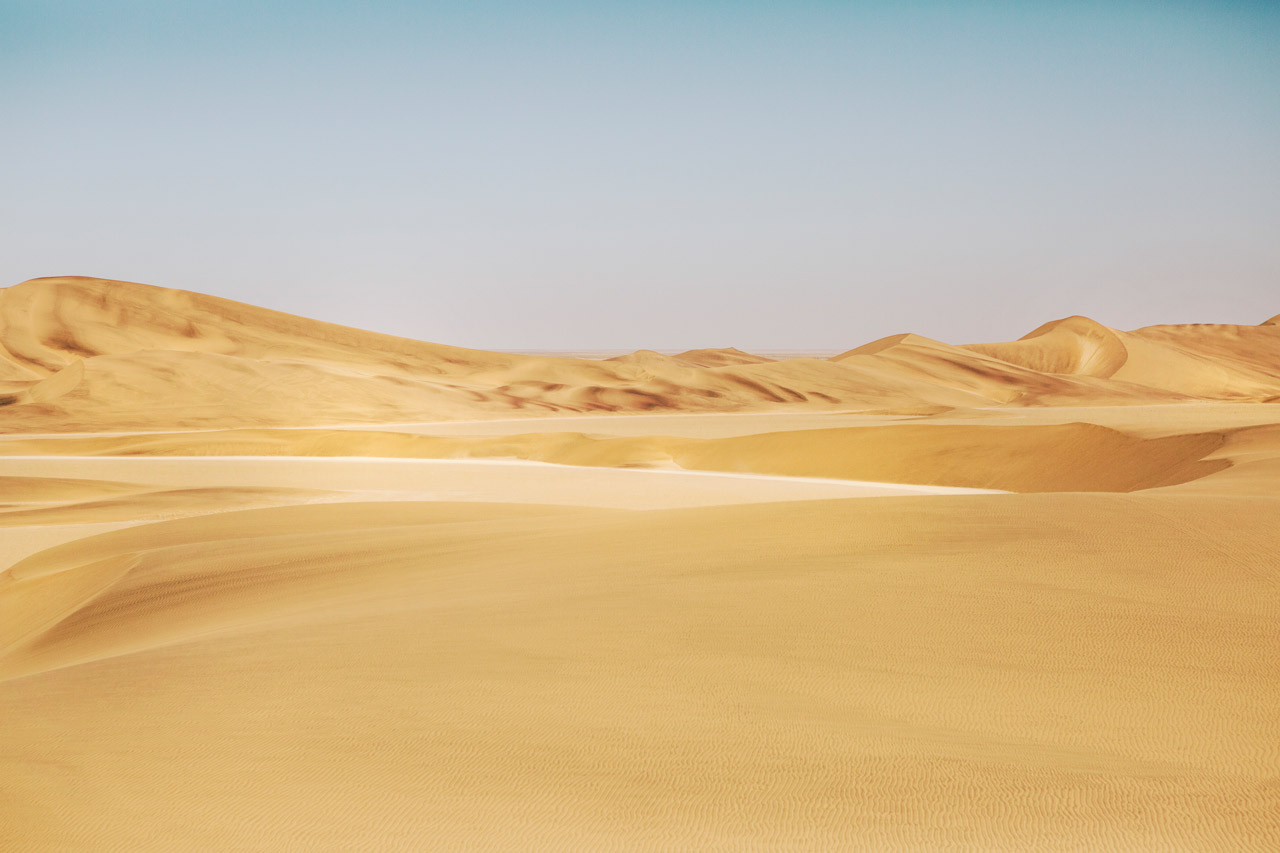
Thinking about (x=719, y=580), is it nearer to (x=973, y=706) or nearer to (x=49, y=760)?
(x=973, y=706)

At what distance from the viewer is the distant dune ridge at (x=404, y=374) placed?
172 ft

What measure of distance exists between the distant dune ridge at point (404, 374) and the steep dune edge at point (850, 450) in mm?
17401

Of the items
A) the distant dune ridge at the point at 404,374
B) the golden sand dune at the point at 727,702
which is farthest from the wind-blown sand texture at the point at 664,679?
the distant dune ridge at the point at 404,374

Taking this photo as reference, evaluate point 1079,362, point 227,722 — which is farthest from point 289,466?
point 1079,362

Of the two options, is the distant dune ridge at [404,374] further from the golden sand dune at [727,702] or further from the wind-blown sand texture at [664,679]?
the golden sand dune at [727,702]

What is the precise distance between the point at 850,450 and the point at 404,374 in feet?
186

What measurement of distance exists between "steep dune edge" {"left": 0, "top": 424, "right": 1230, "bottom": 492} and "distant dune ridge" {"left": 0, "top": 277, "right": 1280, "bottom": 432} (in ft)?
57.1

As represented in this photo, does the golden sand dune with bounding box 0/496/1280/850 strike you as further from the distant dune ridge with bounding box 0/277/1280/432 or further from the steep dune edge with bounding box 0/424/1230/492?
the distant dune ridge with bounding box 0/277/1280/432

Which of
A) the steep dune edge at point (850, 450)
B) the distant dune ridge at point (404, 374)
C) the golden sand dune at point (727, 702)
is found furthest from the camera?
the distant dune ridge at point (404, 374)

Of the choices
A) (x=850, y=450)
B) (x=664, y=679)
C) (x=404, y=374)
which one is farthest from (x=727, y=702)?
(x=404, y=374)

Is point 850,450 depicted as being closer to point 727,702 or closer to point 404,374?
point 727,702

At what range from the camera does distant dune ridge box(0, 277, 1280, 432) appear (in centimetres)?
5238

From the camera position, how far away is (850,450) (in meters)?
24.3


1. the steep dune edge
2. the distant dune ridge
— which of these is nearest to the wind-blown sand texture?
the steep dune edge
